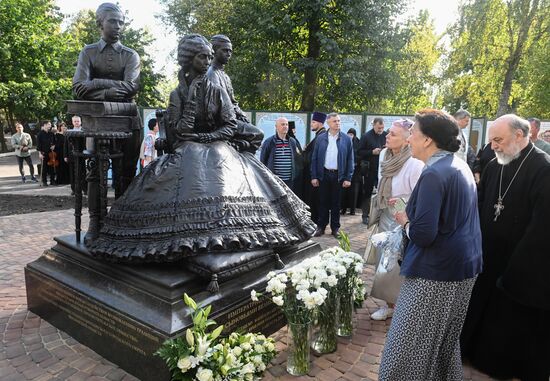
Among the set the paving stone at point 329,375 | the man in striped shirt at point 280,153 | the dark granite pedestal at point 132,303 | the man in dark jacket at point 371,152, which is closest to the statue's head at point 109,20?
the dark granite pedestal at point 132,303

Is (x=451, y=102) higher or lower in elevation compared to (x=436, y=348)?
higher

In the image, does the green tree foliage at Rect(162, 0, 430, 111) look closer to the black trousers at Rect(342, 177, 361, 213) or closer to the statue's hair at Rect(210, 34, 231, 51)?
the black trousers at Rect(342, 177, 361, 213)

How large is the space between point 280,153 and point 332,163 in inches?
34.3

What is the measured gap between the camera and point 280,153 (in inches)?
280

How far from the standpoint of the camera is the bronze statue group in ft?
8.05

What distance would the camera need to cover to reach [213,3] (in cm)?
1947

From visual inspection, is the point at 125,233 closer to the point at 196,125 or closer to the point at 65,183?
the point at 196,125

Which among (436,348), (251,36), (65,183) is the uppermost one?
(251,36)

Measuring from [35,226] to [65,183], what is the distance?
22.9 feet

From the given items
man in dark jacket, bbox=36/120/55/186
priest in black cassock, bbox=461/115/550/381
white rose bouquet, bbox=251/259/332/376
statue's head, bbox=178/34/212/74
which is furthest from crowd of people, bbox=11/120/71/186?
priest in black cassock, bbox=461/115/550/381

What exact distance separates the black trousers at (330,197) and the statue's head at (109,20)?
4.04m

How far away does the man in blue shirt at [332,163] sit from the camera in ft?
23.2

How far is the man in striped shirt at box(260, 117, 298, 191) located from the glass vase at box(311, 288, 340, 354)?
386 cm

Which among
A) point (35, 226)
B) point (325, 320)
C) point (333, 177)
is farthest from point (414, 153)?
point (35, 226)
